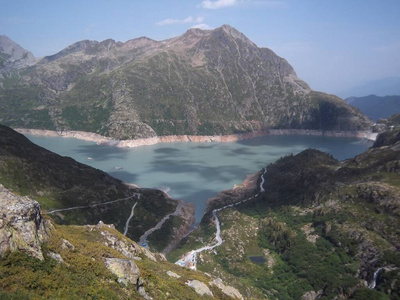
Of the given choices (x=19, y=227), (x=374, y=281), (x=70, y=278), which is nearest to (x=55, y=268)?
(x=70, y=278)

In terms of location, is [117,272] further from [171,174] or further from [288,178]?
[171,174]

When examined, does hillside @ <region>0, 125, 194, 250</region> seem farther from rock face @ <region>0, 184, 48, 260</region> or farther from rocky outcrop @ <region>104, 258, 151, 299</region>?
rocky outcrop @ <region>104, 258, 151, 299</region>

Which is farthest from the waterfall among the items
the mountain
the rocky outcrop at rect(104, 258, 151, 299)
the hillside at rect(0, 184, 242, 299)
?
the rocky outcrop at rect(104, 258, 151, 299)

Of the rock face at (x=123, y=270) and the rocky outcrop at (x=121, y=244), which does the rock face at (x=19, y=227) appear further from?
the rocky outcrop at (x=121, y=244)

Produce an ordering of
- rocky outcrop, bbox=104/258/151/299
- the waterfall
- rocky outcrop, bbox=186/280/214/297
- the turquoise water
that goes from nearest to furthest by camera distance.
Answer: rocky outcrop, bbox=104/258/151/299
rocky outcrop, bbox=186/280/214/297
the waterfall
the turquoise water

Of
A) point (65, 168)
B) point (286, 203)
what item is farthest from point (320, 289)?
point (65, 168)

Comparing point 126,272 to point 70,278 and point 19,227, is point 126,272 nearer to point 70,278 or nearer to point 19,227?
point 70,278
